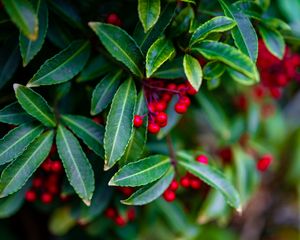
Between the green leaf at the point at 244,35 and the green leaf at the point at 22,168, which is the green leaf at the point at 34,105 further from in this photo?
the green leaf at the point at 244,35

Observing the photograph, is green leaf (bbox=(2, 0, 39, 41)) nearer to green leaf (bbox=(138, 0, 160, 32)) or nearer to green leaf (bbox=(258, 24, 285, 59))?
green leaf (bbox=(138, 0, 160, 32))

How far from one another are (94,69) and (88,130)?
5.6 inches

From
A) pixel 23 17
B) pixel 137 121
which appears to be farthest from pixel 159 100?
pixel 23 17

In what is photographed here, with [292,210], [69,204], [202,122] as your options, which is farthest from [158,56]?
[292,210]

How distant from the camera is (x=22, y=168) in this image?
834 millimetres

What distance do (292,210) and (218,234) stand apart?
44cm

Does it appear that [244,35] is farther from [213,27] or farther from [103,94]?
[103,94]

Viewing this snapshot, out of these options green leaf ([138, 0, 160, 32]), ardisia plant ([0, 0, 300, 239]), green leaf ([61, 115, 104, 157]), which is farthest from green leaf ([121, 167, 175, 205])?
green leaf ([138, 0, 160, 32])

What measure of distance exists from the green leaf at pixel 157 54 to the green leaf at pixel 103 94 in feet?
0.44

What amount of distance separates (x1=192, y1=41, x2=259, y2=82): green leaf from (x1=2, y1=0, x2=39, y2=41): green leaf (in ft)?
0.94

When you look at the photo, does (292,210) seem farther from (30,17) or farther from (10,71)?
(30,17)

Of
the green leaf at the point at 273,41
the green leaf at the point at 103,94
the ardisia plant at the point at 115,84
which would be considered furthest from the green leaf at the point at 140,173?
the green leaf at the point at 273,41

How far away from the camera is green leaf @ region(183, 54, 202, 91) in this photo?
2.56 ft

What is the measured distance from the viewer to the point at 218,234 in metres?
1.83
